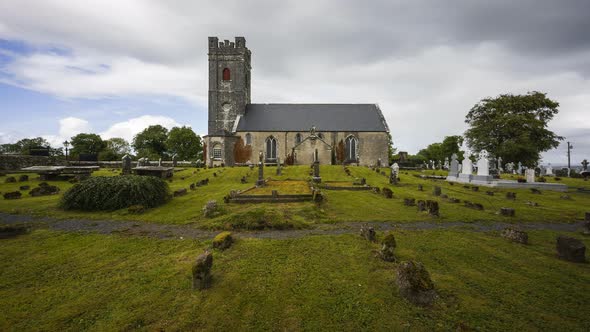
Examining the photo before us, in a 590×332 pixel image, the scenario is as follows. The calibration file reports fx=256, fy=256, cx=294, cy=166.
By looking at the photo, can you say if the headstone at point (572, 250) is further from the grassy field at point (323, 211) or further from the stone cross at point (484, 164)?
the stone cross at point (484, 164)

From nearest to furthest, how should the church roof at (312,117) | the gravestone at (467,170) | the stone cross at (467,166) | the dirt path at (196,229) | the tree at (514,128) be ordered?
1. the dirt path at (196,229)
2. the gravestone at (467,170)
3. the stone cross at (467,166)
4. the tree at (514,128)
5. the church roof at (312,117)

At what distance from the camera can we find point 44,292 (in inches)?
211

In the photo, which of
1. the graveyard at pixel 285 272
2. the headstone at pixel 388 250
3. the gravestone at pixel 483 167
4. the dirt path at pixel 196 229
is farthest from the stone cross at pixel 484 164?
the headstone at pixel 388 250

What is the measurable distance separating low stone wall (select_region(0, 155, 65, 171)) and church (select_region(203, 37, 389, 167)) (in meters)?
17.7

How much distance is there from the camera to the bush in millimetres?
12375

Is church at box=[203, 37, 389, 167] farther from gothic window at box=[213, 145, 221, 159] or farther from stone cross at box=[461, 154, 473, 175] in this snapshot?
stone cross at box=[461, 154, 473, 175]

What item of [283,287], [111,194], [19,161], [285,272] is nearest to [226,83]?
[19,161]

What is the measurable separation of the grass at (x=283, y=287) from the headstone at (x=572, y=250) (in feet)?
0.81

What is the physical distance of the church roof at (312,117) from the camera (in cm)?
4003

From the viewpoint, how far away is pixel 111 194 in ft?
42.0

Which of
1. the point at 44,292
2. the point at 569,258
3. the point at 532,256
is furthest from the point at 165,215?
the point at 569,258

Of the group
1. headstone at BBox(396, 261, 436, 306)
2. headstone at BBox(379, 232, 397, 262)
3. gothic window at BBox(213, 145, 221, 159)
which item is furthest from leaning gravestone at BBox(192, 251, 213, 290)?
gothic window at BBox(213, 145, 221, 159)

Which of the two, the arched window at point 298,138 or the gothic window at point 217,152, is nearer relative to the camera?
the gothic window at point 217,152

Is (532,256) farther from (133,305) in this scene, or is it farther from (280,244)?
(133,305)
